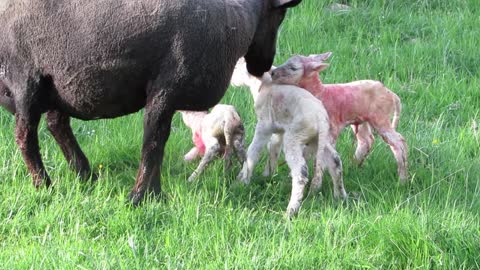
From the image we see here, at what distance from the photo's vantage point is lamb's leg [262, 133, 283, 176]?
6.88 m

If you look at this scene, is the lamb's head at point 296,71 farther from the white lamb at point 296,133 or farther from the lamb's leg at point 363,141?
the lamb's leg at point 363,141

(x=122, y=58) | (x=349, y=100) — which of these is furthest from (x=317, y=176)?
(x=122, y=58)

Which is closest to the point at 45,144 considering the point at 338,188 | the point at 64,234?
the point at 64,234

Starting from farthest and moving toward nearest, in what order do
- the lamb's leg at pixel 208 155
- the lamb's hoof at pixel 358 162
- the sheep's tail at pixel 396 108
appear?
the lamb's hoof at pixel 358 162
the sheep's tail at pixel 396 108
the lamb's leg at pixel 208 155

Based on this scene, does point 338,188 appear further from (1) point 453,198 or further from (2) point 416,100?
(2) point 416,100

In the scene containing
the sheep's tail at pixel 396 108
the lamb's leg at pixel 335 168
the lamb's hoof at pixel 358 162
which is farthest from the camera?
the lamb's hoof at pixel 358 162

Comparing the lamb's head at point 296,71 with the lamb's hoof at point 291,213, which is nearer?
the lamb's hoof at point 291,213

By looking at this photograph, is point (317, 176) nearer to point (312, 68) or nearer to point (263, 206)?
point (263, 206)

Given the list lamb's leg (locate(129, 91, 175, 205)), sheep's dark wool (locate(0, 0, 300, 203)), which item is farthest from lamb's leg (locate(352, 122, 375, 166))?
lamb's leg (locate(129, 91, 175, 205))

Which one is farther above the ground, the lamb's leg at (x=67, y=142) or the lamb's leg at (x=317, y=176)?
the lamb's leg at (x=67, y=142)

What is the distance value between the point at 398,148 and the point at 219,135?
1202 mm

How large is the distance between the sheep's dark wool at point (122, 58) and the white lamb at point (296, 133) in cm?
47

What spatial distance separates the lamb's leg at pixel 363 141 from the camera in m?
7.17

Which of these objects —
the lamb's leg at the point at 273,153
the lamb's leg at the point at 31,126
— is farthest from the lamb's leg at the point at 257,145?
the lamb's leg at the point at 31,126
